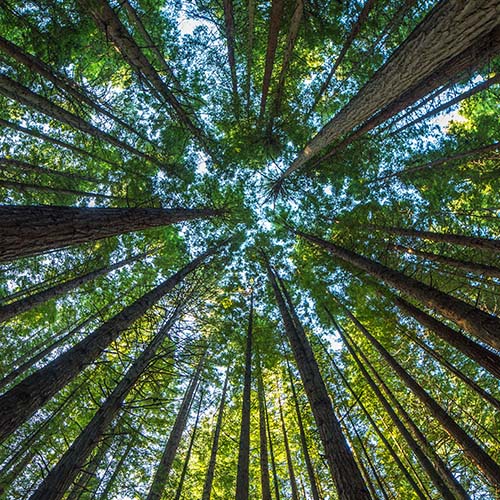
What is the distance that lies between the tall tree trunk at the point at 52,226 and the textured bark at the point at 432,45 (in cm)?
508

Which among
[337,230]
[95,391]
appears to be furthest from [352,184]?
[95,391]

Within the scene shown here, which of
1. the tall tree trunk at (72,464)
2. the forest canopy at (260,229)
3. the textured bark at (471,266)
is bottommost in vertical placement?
the tall tree trunk at (72,464)

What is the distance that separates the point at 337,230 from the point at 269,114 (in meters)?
5.06

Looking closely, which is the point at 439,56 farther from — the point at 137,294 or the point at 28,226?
the point at 137,294

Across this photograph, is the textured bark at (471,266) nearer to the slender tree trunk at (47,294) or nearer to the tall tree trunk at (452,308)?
the tall tree trunk at (452,308)

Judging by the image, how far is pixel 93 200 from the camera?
11.2 m

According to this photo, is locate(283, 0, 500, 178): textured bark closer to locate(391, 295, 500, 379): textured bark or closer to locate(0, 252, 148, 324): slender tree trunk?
A: locate(391, 295, 500, 379): textured bark

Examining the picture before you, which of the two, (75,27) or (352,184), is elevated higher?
(352,184)

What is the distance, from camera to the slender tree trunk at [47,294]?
7182mm

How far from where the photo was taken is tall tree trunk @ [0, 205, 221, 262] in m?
3.32

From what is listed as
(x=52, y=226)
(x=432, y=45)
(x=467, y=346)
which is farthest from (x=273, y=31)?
(x=467, y=346)

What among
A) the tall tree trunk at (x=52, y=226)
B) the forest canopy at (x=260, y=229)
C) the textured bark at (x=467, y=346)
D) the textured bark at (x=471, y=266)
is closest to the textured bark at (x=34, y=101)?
the forest canopy at (x=260, y=229)

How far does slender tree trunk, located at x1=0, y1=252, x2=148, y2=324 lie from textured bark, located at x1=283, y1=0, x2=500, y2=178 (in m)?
9.33

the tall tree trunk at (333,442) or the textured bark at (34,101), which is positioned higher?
the textured bark at (34,101)
